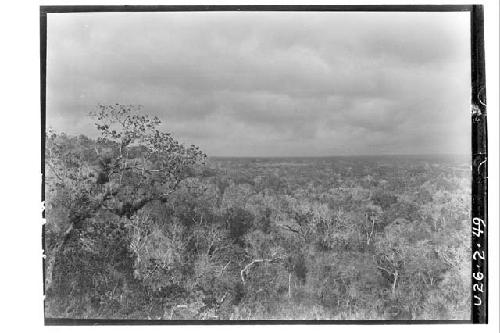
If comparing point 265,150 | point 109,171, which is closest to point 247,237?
point 265,150

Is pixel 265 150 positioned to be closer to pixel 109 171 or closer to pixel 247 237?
pixel 247 237

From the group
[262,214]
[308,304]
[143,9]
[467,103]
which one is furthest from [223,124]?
[467,103]

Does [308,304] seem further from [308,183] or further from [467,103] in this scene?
[467,103]
